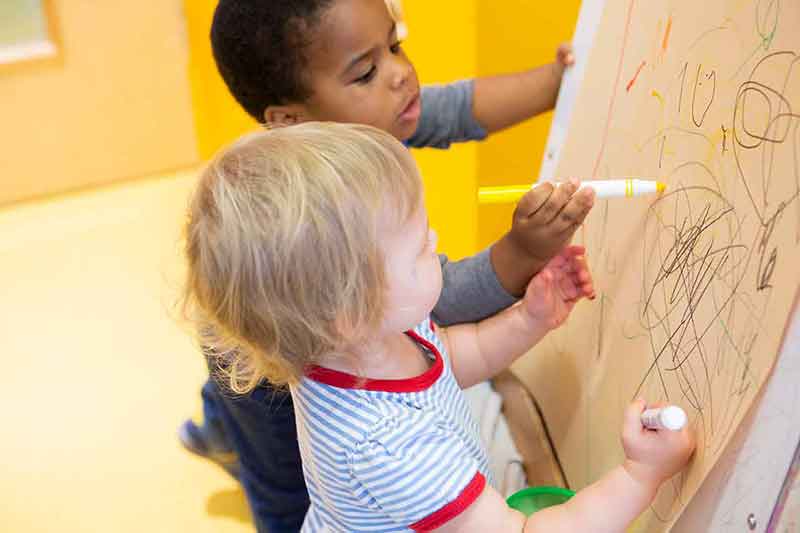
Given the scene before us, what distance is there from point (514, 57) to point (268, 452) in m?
0.58

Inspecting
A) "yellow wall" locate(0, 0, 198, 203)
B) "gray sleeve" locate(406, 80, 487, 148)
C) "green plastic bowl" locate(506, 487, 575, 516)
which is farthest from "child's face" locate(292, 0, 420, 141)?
"yellow wall" locate(0, 0, 198, 203)

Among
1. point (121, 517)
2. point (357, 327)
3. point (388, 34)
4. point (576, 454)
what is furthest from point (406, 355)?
point (121, 517)

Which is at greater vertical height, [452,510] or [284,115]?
[284,115]

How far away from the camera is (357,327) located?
59cm

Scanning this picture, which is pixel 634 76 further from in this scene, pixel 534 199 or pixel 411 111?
pixel 411 111

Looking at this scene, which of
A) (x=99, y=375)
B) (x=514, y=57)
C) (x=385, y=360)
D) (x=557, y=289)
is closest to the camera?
(x=385, y=360)

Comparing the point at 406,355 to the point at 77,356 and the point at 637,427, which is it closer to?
the point at 637,427

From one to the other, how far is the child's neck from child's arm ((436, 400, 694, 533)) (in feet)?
0.35

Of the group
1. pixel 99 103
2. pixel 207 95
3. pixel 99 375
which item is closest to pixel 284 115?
pixel 99 375

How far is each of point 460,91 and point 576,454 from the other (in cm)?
42

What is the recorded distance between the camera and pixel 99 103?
76.3 inches

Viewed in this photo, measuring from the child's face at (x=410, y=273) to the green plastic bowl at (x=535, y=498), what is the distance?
0.25 m

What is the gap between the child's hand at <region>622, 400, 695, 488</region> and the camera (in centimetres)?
57

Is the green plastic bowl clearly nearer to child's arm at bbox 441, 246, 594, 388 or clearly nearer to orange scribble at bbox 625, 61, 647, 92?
child's arm at bbox 441, 246, 594, 388
